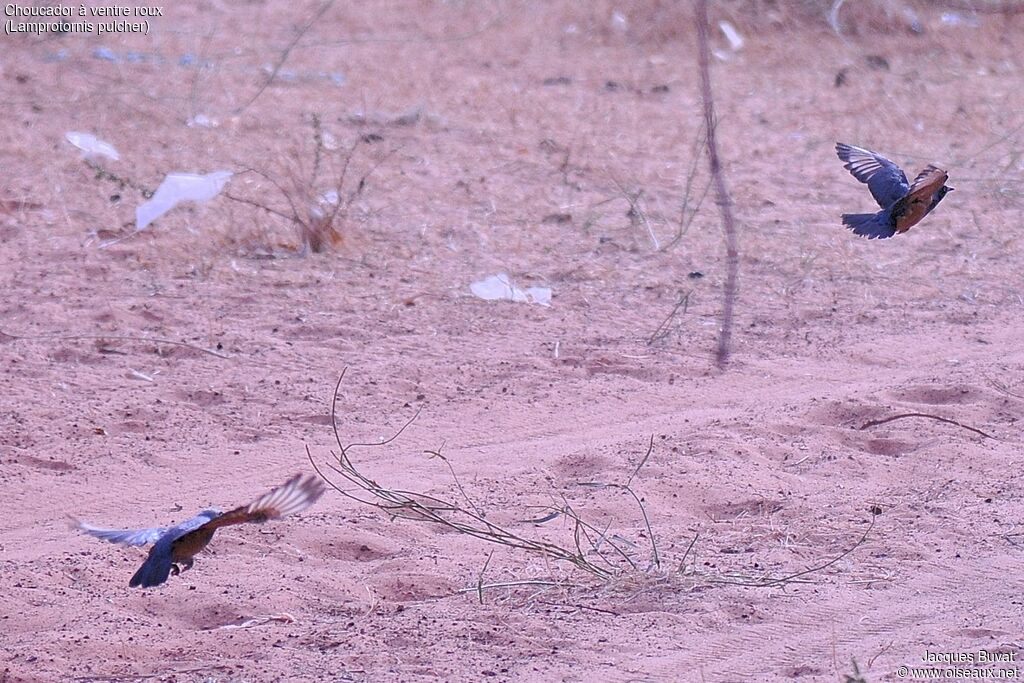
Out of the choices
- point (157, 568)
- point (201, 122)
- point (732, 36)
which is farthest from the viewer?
point (732, 36)

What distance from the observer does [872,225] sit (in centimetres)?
329

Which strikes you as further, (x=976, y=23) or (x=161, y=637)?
(x=976, y=23)

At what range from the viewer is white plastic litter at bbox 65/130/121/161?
20.0ft

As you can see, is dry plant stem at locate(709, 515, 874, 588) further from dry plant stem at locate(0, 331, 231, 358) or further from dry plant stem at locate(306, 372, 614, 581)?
dry plant stem at locate(0, 331, 231, 358)

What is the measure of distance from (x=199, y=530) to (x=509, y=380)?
1.86m

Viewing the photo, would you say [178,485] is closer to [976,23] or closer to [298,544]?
[298,544]

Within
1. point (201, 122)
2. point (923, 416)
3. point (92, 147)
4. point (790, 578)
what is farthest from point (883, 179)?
point (201, 122)

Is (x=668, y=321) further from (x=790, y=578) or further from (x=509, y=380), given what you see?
(x=790, y=578)

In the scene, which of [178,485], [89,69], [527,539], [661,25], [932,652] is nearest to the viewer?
[932,652]

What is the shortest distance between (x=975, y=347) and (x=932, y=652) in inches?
82.4

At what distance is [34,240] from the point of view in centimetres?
514

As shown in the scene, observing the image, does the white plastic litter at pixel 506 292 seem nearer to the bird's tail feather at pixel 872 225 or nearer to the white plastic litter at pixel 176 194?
the white plastic litter at pixel 176 194

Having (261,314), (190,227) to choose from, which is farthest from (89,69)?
(261,314)

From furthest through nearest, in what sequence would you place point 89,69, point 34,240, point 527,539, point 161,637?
point 89,69 < point 34,240 < point 527,539 < point 161,637
